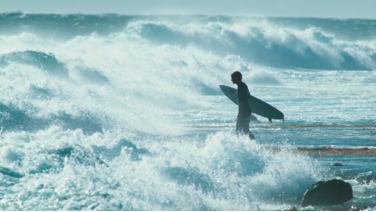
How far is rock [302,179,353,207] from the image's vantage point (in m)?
5.72

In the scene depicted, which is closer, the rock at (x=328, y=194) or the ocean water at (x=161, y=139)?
the ocean water at (x=161, y=139)

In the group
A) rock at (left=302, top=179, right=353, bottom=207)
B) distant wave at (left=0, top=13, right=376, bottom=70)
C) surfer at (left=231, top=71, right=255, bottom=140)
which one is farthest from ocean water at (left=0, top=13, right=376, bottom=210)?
distant wave at (left=0, top=13, right=376, bottom=70)

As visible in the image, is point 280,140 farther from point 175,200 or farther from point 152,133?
point 175,200

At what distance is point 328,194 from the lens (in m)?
5.76

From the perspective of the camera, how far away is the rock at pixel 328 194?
572cm

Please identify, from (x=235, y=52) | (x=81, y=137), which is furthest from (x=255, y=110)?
(x=235, y=52)

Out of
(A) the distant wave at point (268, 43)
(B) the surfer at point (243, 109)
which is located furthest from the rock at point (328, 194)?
(A) the distant wave at point (268, 43)

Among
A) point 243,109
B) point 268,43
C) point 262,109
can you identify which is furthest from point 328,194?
point 268,43

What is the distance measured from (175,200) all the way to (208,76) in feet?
65.9

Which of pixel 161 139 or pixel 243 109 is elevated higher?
pixel 243 109

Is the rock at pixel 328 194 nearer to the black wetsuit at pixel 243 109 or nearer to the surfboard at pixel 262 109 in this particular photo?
the black wetsuit at pixel 243 109

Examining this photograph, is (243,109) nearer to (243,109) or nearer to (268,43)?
(243,109)

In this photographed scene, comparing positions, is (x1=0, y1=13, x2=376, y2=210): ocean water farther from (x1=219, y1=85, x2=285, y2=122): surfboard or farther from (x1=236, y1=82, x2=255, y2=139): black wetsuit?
(x1=219, y1=85, x2=285, y2=122): surfboard

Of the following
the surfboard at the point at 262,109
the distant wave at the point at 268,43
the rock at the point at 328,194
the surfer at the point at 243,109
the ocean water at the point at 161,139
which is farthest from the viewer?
the distant wave at the point at 268,43
